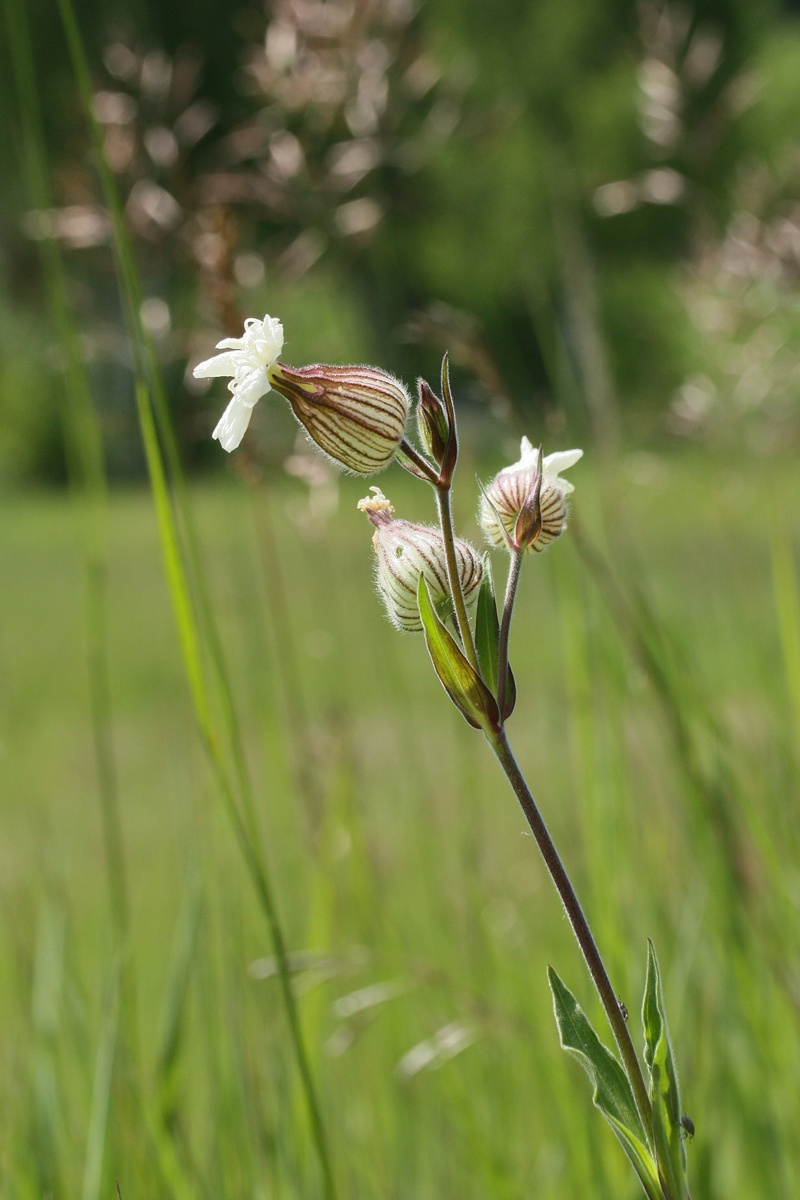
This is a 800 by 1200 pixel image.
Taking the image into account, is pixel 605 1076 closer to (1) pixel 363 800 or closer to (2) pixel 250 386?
(2) pixel 250 386

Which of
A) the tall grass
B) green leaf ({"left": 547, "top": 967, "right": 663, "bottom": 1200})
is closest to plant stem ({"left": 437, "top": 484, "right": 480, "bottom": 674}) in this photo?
green leaf ({"left": 547, "top": 967, "right": 663, "bottom": 1200})

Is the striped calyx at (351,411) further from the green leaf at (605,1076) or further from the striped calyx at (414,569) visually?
the green leaf at (605,1076)

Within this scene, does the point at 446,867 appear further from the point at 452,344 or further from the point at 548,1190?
the point at 452,344

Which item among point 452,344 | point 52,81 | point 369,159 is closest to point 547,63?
point 52,81

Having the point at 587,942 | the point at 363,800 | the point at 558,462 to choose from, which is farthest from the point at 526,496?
the point at 363,800

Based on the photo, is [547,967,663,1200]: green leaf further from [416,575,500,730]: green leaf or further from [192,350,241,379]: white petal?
[192,350,241,379]: white petal

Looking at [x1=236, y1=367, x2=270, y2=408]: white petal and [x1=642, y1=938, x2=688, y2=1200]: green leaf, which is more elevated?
[x1=236, y1=367, x2=270, y2=408]: white petal

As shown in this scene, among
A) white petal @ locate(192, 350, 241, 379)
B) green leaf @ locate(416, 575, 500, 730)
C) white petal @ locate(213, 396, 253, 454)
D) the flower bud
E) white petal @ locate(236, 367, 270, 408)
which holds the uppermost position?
white petal @ locate(192, 350, 241, 379)
